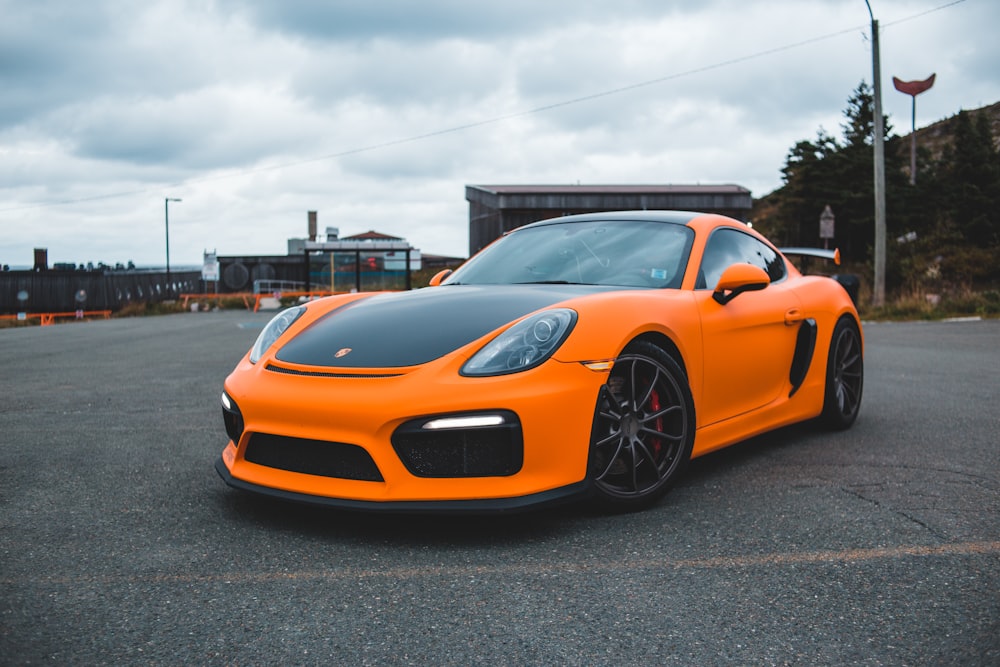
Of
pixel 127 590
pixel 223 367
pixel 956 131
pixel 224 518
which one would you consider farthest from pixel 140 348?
pixel 956 131

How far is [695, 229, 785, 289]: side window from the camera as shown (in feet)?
13.8

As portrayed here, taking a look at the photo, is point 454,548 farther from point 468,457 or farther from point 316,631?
point 316,631

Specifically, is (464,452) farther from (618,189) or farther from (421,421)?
(618,189)

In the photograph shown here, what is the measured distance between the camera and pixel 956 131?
34500 mm

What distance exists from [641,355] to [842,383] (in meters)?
2.33

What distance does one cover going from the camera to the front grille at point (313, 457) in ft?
9.85

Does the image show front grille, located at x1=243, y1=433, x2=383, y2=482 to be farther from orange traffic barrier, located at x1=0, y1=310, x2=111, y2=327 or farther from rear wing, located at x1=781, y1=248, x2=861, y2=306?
orange traffic barrier, located at x1=0, y1=310, x2=111, y2=327

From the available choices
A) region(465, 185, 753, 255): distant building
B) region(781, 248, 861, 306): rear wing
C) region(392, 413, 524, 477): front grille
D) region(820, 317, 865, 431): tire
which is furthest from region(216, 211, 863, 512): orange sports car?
region(465, 185, 753, 255): distant building

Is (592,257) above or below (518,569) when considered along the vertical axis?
above

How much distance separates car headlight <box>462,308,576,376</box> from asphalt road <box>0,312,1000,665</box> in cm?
58

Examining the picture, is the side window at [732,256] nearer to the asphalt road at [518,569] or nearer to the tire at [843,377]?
the tire at [843,377]

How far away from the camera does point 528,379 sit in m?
3.02

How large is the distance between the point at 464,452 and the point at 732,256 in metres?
2.17

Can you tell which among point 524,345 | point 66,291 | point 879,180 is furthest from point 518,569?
point 66,291
